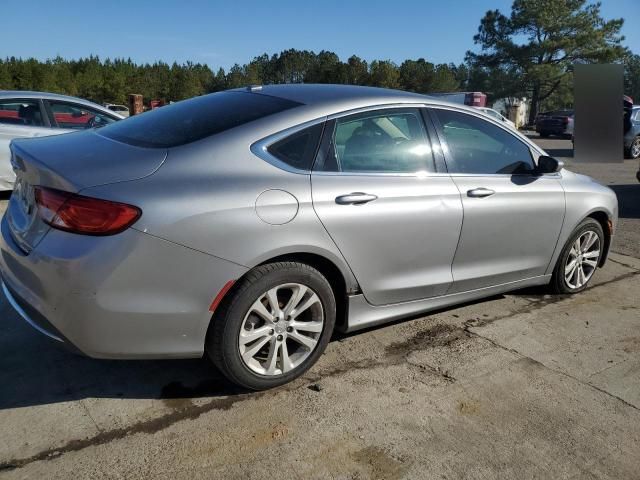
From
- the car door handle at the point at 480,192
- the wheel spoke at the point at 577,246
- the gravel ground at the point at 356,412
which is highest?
the car door handle at the point at 480,192

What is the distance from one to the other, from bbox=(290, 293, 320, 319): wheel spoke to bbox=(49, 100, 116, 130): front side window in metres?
5.60

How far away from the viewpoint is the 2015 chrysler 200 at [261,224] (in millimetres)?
2408

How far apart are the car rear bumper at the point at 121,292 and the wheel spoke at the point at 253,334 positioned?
0.67 ft

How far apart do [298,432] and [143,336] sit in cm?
85

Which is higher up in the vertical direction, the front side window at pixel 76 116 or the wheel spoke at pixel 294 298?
the front side window at pixel 76 116

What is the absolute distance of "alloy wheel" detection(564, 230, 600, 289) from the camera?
4.43 meters

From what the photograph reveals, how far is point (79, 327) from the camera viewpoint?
2.41 m

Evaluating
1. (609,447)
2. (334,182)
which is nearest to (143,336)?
(334,182)

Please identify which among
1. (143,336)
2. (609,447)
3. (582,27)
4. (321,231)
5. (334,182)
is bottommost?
(609,447)

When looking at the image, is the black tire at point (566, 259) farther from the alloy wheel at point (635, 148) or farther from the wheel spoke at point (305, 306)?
the alloy wheel at point (635, 148)

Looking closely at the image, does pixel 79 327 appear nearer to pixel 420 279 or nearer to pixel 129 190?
pixel 129 190

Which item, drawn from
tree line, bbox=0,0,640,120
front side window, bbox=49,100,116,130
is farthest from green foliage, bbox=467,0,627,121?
front side window, bbox=49,100,116,130

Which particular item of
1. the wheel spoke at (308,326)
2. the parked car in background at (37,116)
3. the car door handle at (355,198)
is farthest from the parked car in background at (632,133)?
the wheel spoke at (308,326)

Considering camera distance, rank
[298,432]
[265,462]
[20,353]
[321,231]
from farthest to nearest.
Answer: [20,353], [321,231], [298,432], [265,462]
